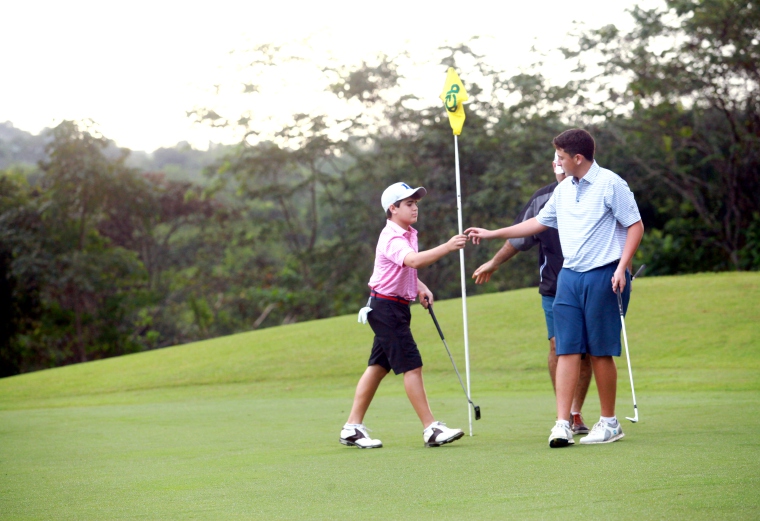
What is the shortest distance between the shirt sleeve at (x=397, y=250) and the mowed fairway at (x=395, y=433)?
4.00ft

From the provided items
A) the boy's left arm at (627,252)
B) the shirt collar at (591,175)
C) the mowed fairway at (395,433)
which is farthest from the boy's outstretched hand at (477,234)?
the mowed fairway at (395,433)

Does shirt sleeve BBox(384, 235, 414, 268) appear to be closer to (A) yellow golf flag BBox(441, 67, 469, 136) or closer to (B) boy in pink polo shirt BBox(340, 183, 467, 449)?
(B) boy in pink polo shirt BBox(340, 183, 467, 449)

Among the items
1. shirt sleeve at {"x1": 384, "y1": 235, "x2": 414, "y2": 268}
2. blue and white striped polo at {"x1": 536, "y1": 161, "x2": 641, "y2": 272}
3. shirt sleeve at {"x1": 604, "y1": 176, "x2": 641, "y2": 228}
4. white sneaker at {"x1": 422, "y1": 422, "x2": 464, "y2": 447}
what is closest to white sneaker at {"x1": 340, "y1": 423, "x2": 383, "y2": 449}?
white sneaker at {"x1": 422, "y1": 422, "x2": 464, "y2": 447}

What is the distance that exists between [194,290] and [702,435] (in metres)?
29.6

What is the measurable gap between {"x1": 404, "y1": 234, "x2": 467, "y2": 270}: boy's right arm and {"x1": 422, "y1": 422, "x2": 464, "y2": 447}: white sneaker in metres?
1.04

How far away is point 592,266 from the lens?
17.2 ft

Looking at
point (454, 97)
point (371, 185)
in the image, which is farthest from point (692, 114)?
point (454, 97)

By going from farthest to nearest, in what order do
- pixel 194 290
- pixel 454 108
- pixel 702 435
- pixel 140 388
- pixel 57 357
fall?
pixel 194 290 < pixel 57 357 < pixel 140 388 < pixel 454 108 < pixel 702 435

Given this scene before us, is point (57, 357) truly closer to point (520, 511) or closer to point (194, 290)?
point (194, 290)

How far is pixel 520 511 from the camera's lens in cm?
317

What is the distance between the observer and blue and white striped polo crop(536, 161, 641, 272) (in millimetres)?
5168

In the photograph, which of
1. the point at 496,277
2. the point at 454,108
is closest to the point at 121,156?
the point at 496,277

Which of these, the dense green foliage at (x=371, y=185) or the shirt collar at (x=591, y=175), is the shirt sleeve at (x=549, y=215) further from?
the dense green foliage at (x=371, y=185)

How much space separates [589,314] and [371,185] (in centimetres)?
2561
